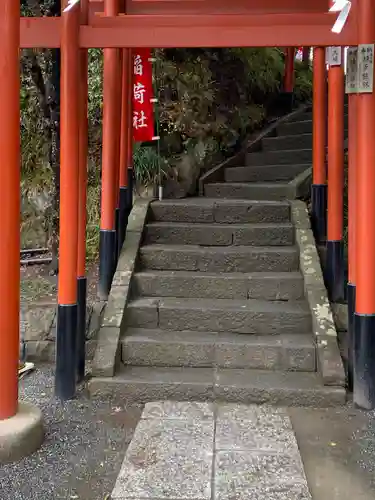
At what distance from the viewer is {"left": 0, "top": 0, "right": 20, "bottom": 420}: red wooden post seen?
3064 millimetres

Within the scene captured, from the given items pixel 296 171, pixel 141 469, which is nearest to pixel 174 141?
pixel 296 171

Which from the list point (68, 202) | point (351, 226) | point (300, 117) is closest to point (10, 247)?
point (68, 202)

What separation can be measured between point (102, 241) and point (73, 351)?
1298 millimetres

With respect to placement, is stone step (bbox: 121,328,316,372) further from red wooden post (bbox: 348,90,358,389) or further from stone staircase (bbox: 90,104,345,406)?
red wooden post (bbox: 348,90,358,389)

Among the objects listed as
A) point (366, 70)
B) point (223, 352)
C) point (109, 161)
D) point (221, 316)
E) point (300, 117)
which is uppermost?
point (300, 117)

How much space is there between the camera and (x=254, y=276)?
16.4 ft

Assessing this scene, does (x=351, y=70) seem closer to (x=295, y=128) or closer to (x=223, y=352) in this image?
(x=223, y=352)

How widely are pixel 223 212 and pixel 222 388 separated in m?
2.29

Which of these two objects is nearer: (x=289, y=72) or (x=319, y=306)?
(x=319, y=306)

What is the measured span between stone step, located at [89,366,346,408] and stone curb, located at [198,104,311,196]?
10.6ft

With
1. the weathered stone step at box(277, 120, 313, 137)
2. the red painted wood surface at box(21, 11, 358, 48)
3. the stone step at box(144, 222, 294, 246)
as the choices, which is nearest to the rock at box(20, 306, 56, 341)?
the stone step at box(144, 222, 294, 246)

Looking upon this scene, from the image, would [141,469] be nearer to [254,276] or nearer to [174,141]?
[254,276]

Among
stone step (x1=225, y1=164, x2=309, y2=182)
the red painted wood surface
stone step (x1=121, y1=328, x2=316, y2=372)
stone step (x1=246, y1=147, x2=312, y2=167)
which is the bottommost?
stone step (x1=121, y1=328, x2=316, y2=372)

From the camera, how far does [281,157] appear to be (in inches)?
305
